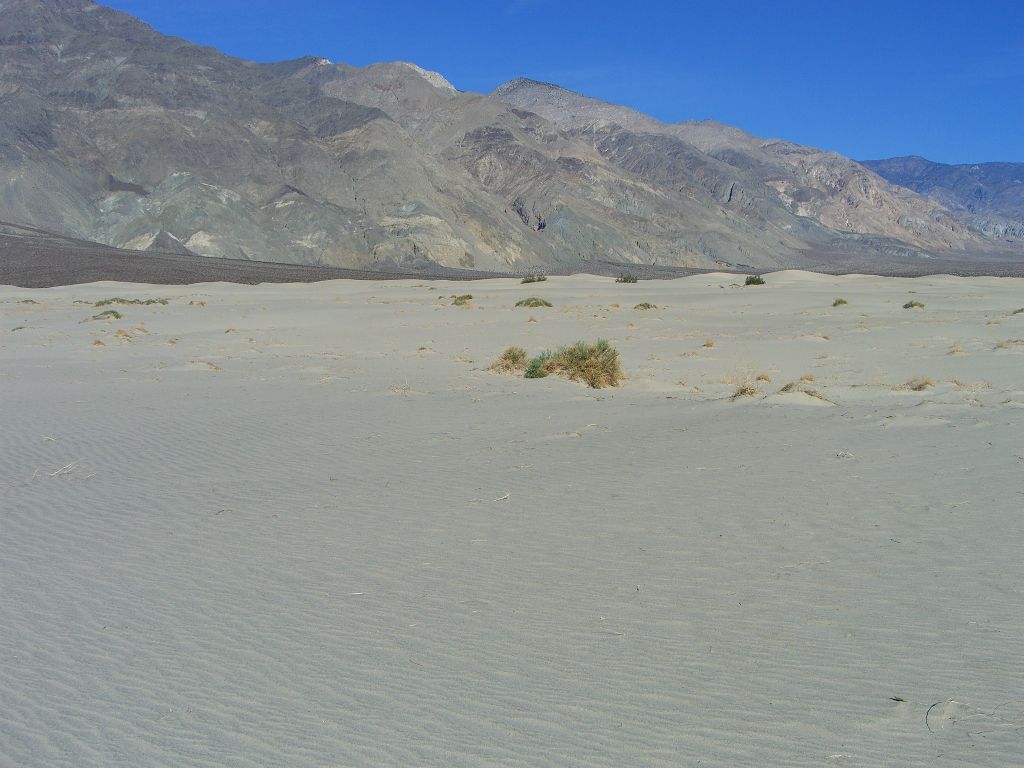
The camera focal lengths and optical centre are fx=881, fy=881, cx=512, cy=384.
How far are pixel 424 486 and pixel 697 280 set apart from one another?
152ft

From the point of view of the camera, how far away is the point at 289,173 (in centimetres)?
10800

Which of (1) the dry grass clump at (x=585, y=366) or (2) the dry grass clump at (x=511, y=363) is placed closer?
(1) the dry grass clump at (x=585, y=366)

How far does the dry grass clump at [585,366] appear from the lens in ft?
43.3

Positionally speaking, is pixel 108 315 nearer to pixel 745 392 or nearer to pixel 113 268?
pixel 745 392

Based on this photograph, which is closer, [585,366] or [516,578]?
[516,578]

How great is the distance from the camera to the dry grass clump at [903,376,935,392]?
11367 mm

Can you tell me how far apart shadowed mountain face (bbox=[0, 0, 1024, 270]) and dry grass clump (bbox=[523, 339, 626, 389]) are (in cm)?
7773

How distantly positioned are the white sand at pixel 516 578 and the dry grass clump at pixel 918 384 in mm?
151

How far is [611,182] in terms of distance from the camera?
150 meters

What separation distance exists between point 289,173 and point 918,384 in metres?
105

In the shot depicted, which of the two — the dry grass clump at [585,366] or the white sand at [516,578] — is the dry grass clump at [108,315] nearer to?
the white sand at [516,578]

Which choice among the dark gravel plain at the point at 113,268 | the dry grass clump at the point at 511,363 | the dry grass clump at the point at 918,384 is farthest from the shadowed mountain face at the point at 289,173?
the dry grass clump at the point at 918,384

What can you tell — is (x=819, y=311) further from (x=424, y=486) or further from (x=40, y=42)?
(x=40, y=42)

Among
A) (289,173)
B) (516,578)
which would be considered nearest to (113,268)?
(289,173)
